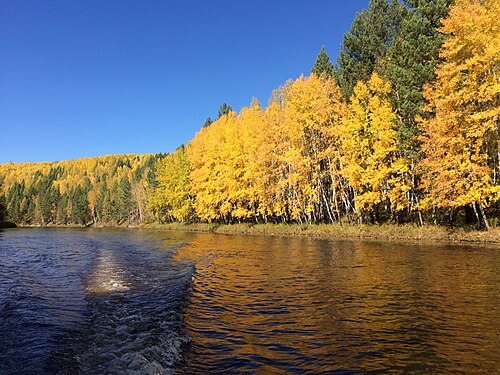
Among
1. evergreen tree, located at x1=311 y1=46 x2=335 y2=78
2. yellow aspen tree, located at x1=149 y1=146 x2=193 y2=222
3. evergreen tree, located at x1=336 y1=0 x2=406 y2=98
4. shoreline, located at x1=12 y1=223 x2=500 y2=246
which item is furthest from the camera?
yellow aspen tree, located at x1=149 y1=146 x2=193 y2=222

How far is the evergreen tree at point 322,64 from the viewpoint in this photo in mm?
49062

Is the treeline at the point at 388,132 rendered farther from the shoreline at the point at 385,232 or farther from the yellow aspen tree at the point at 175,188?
the yellow aspen tree at the point at 175,188

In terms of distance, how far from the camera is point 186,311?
10320mm

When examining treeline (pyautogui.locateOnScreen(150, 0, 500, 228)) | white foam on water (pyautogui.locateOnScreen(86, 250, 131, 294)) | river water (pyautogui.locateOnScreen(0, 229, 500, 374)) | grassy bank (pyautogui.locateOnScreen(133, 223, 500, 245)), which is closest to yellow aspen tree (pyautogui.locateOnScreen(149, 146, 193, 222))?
treeline (pyautogui.locateOnScreen(150, 0, 500, 228))

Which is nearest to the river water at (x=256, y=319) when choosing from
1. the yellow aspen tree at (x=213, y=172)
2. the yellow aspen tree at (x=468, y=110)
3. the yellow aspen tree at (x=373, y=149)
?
the yellow aspen tree at (x=468, y=110)

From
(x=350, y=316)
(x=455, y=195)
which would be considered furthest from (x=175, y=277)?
(x=455, y=195)

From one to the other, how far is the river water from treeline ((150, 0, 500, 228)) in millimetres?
10594

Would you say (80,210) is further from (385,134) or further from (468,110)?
(468,110)

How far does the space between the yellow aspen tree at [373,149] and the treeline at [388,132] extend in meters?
0.12

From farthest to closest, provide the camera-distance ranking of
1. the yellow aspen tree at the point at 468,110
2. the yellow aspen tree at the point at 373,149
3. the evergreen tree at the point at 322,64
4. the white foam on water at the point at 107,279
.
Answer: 1. the evergreen tree at the point at 322,64
2. the yellow aspen tree at the point at 373,149
3. the yellow aspen tree at the point at 468,110
4. the white foam on water at the point at 107,279

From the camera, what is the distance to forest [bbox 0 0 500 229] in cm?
2391

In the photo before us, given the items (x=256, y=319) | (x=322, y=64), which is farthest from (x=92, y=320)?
(x=322, y=64)

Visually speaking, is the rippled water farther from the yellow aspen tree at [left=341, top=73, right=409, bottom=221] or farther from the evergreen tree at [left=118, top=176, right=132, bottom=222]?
the evergreen tree at [left=118, top=176, right=132, bottom=222]

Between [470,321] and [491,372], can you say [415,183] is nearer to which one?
[470,321]
